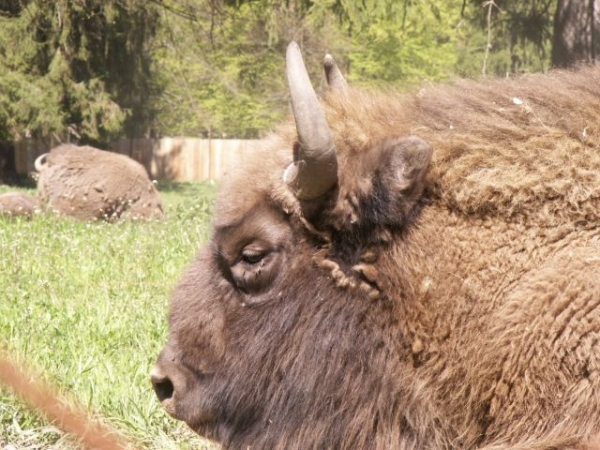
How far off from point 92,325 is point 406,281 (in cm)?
332

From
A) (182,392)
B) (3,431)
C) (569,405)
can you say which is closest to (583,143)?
(569,405)

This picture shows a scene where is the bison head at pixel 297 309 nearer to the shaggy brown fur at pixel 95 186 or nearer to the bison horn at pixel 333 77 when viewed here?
the bison horn at pixel 333 77

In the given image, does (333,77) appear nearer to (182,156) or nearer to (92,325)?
(92,325)

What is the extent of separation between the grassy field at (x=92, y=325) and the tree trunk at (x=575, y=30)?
4.92 meters

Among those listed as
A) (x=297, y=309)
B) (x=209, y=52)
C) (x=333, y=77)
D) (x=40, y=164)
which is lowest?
(x=40, y=164)

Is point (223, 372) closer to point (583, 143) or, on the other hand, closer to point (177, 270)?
point (583, 143)

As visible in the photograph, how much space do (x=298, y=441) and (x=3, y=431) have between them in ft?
5.92

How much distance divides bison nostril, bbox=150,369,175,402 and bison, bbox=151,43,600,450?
1 cm

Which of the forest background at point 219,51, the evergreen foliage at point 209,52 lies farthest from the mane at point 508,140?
the evergreen foliage at point 209,52

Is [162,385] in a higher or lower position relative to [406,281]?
lower

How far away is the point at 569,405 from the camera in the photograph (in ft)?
9.63

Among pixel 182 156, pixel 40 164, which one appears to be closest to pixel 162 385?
pixel 40 164

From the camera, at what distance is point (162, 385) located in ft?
12.1

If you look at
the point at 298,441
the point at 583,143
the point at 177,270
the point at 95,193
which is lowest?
the point at 95,193
